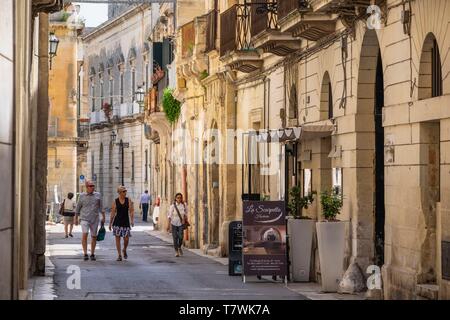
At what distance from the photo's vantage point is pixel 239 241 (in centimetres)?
2472

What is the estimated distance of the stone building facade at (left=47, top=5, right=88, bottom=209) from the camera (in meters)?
63.3

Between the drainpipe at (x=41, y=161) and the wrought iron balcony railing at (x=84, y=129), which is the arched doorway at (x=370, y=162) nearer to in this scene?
the drainpipe at (x=41, y=161)

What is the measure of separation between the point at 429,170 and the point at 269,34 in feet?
26.9

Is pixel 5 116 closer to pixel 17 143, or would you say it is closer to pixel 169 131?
pixel 17 143

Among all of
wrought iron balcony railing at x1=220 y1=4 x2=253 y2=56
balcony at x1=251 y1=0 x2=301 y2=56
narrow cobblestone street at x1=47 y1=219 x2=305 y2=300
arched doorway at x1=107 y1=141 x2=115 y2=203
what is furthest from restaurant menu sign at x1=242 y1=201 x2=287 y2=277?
arched doorway at x1=107 y1=141 x2=115 y2=203

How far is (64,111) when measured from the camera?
63625 mm

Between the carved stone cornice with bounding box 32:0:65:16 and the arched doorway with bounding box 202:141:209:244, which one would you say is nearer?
the carved stone cornice with bounding box 32:0:65:16

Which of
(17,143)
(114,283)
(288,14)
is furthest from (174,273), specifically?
(17,143)

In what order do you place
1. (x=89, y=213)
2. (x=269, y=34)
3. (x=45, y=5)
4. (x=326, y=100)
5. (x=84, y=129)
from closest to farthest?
(x=45, y=5)
(x=326, y=100)
(x=269, y=34)
(x=89, y=213)
(x=84, y=129)

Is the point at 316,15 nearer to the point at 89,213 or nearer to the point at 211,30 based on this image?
the point at 89,213

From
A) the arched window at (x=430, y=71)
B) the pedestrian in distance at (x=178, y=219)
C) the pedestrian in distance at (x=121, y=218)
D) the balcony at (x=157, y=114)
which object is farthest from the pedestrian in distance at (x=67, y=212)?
the arched window at (x=430, y=71)

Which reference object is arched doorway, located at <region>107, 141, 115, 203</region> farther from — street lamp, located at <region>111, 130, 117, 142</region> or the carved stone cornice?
the carved stone cornice

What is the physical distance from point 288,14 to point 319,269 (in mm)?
4129

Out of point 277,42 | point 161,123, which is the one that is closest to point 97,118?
point 161,123
